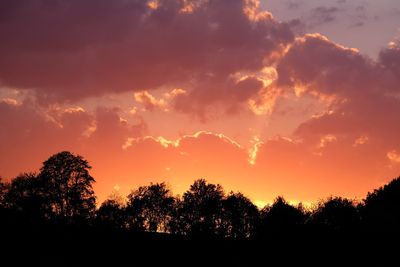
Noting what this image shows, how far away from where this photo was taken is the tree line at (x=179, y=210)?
88938 mm

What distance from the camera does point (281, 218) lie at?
106250 millimetres

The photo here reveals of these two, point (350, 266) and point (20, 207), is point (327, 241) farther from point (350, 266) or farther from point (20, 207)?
point (20, 207)

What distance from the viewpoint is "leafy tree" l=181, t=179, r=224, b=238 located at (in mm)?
129250

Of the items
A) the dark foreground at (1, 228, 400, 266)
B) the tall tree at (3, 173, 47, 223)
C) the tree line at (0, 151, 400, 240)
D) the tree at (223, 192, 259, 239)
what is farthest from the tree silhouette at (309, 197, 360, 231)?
the tall tree at (3, 173, 47, 223)

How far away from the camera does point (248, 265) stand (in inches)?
2564

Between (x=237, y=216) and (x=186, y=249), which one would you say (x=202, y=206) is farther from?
(x=186, y=249)

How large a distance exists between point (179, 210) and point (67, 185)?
38353 millimetres

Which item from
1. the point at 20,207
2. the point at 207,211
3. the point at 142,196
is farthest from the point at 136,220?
the point at 20,207

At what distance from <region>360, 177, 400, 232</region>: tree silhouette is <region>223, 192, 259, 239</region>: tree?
116 feet

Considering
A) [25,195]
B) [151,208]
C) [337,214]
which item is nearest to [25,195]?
[25,195]

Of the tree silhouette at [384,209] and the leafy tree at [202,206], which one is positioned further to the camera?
the leafy tree at [202,206]

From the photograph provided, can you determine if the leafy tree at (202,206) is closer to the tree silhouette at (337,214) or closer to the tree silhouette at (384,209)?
the tree silhouette at (337,214)

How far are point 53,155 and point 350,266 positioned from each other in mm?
58690

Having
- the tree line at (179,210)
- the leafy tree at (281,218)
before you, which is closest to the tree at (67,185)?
the tree line at (179,210)
